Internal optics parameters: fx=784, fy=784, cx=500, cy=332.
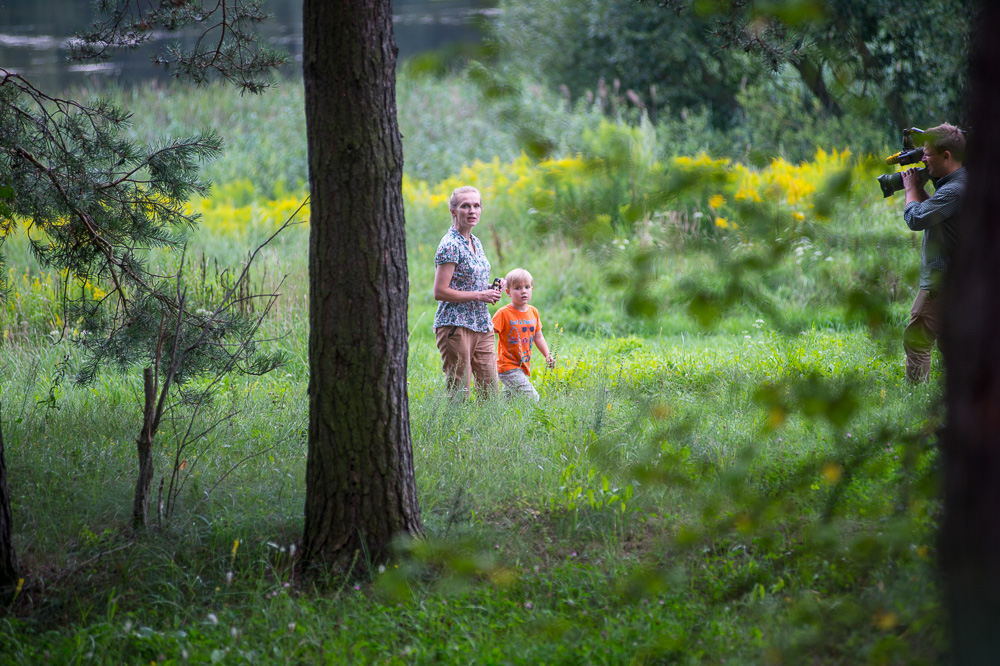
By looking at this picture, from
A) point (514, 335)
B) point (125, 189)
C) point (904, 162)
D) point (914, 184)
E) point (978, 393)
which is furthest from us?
point (514, 335)

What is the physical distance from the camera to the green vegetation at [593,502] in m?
1.98

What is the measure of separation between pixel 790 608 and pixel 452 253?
329 cm

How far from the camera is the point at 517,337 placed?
5871mm

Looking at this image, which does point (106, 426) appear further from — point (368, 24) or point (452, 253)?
point (368, 24)

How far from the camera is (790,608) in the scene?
120 inches

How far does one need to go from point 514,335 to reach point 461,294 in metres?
0.63

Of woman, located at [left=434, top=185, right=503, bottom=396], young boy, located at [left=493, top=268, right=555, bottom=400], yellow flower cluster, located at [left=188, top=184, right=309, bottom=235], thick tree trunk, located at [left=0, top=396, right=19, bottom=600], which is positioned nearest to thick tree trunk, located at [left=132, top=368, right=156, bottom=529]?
thick tree trunk, located at [left=0, top=396, right=19, bottom=600]

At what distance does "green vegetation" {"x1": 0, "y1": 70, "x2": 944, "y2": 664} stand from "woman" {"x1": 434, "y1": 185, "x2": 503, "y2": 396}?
0.37 metres

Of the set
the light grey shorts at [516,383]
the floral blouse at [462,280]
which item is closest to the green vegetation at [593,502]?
the light grey shorts at [516,383]

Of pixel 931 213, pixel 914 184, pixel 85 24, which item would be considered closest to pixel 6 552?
pixel 931 213

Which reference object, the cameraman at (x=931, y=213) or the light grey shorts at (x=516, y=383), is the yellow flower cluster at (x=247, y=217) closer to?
the light grey shorts at (x=516, y=383)

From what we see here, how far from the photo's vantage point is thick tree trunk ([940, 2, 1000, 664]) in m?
1.16

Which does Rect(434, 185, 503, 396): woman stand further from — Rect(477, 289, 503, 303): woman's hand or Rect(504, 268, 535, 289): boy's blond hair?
Rect(504, 268, 535, 289): boy's blond hair

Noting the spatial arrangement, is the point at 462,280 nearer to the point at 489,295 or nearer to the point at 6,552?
the point at 489,295
